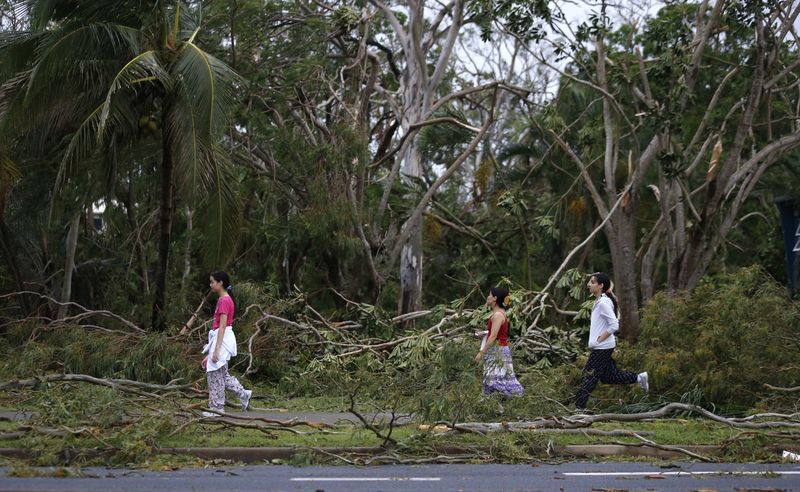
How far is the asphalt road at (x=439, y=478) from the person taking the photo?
7.65m

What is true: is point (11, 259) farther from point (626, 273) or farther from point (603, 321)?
point (603, 321)

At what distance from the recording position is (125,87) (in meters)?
15.4

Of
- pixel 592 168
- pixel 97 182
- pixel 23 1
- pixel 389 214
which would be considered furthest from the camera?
pixel 592 168

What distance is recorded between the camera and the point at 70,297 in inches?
829

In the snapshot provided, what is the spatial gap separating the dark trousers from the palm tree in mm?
6396

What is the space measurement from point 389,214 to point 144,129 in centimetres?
774

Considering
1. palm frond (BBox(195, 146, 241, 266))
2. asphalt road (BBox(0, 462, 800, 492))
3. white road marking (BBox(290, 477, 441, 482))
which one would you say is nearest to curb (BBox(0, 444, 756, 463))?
asphalt road (BBox(0, 462, 800, 492))

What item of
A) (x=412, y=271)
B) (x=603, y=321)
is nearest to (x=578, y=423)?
(x=603, y=321)

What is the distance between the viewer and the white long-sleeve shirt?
11.8 meters

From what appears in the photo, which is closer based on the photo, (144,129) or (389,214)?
(144,129)

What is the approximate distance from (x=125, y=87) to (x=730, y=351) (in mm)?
9534

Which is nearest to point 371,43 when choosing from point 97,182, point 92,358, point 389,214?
point 389,214

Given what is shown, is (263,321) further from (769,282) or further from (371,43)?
(371,43)

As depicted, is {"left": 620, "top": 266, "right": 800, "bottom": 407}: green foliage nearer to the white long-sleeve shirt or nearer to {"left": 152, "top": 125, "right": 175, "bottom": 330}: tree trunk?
the white long-sleeve shirt
